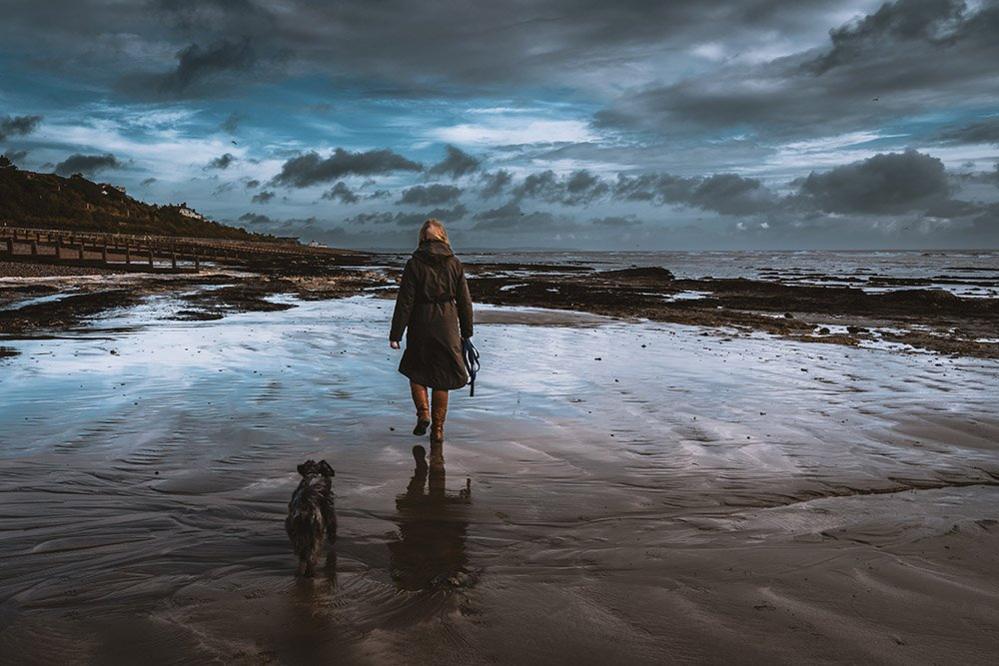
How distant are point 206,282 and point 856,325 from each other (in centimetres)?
2984

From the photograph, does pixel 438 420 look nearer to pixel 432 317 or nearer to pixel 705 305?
pixel 432 317

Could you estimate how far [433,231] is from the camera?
21.8 ft

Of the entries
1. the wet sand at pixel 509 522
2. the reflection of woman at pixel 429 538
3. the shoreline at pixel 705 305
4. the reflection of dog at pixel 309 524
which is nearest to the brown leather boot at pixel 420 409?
the wet sand at pixel 509 522

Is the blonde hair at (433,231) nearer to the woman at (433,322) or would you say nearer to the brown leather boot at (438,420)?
the woman at (433,322)

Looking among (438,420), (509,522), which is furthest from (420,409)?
(509,522)

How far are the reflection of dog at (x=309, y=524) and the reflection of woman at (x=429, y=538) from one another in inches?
17.1

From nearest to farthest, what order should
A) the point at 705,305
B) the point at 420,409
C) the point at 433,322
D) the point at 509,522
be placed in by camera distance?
the point at 509,522
the point at 433,322
the point at 420,409
the point at 705,305

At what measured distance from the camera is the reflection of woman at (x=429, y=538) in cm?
371

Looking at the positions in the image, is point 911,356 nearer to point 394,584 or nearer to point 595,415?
point 595,415

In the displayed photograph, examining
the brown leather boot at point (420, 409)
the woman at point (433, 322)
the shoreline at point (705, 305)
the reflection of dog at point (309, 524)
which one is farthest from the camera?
the shoreline at point (705, 305)

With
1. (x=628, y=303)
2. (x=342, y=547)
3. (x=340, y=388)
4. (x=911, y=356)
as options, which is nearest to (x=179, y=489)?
(x=342, y=547)

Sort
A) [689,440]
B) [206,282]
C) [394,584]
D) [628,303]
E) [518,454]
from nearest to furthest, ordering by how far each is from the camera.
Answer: [394,584] → [518,454] → [689,440] → [628,303] → [206,282]

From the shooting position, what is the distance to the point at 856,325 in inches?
770

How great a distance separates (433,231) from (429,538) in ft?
11.0
